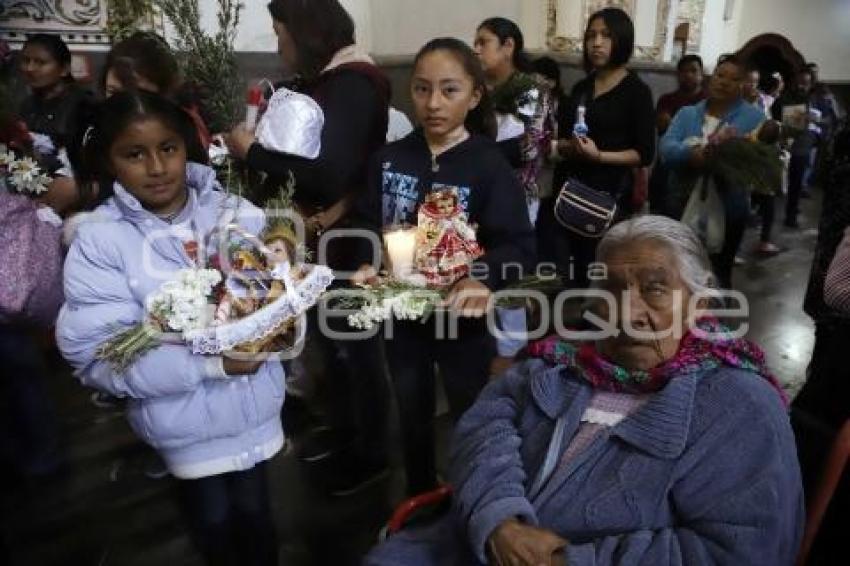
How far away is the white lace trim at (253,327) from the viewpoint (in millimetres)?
1545

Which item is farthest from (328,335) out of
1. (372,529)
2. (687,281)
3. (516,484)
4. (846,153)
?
(846,153)

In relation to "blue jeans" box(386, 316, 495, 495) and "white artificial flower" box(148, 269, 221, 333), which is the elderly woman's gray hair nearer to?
"blue jeans" box(386, 316, 495, 495)

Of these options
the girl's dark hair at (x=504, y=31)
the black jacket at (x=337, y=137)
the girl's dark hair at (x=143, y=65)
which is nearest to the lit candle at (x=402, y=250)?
the black jacket at (x=337, y=137)

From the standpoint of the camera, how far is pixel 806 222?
7820mm

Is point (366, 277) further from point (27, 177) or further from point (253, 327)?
point (27, 177)

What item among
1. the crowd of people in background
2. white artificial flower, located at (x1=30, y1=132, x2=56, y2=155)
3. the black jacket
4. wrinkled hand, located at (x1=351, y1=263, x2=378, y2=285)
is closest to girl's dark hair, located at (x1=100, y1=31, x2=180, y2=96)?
the crowd of people in background

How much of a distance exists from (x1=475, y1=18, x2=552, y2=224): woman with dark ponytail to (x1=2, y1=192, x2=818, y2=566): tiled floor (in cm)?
147

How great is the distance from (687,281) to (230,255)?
1.17m

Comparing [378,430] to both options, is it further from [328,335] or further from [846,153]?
[846,153]

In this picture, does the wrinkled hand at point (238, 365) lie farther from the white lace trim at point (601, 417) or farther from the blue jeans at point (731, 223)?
the blue jeans at point (731, 223)

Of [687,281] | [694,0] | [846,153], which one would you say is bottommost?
[687,281]

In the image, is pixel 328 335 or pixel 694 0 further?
pixel 694 0

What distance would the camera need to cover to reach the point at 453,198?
208cm

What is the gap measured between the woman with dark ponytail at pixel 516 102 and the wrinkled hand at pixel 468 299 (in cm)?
117
